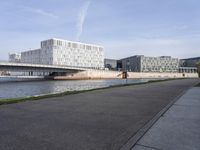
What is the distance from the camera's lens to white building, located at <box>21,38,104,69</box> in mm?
145625

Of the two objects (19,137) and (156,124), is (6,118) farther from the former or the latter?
(156,124)

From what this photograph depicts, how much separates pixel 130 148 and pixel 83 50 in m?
156

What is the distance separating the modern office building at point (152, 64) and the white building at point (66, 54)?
25211 mm

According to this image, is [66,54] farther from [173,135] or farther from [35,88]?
[173,135]

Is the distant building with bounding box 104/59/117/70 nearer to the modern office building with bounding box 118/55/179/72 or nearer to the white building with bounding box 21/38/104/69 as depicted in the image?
the modern office building with bounding box 118/55/179/72

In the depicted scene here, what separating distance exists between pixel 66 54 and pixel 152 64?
68.2 m

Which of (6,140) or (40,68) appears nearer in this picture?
(6,140)

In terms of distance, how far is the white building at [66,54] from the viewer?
146 metres

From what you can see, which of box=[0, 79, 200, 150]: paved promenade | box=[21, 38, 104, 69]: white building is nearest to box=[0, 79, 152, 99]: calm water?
box=[0, 79, 200, 150]: paved promenade

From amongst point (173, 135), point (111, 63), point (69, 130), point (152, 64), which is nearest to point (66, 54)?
point (111, 63)

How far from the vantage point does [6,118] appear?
7551mm

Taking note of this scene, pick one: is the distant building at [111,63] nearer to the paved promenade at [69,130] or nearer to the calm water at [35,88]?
the calm water at [35,88]

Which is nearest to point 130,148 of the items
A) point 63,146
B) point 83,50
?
point 63,146

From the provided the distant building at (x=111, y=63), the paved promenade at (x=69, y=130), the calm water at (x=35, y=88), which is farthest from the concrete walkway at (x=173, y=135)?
the distant building at (x=111, y=63)
